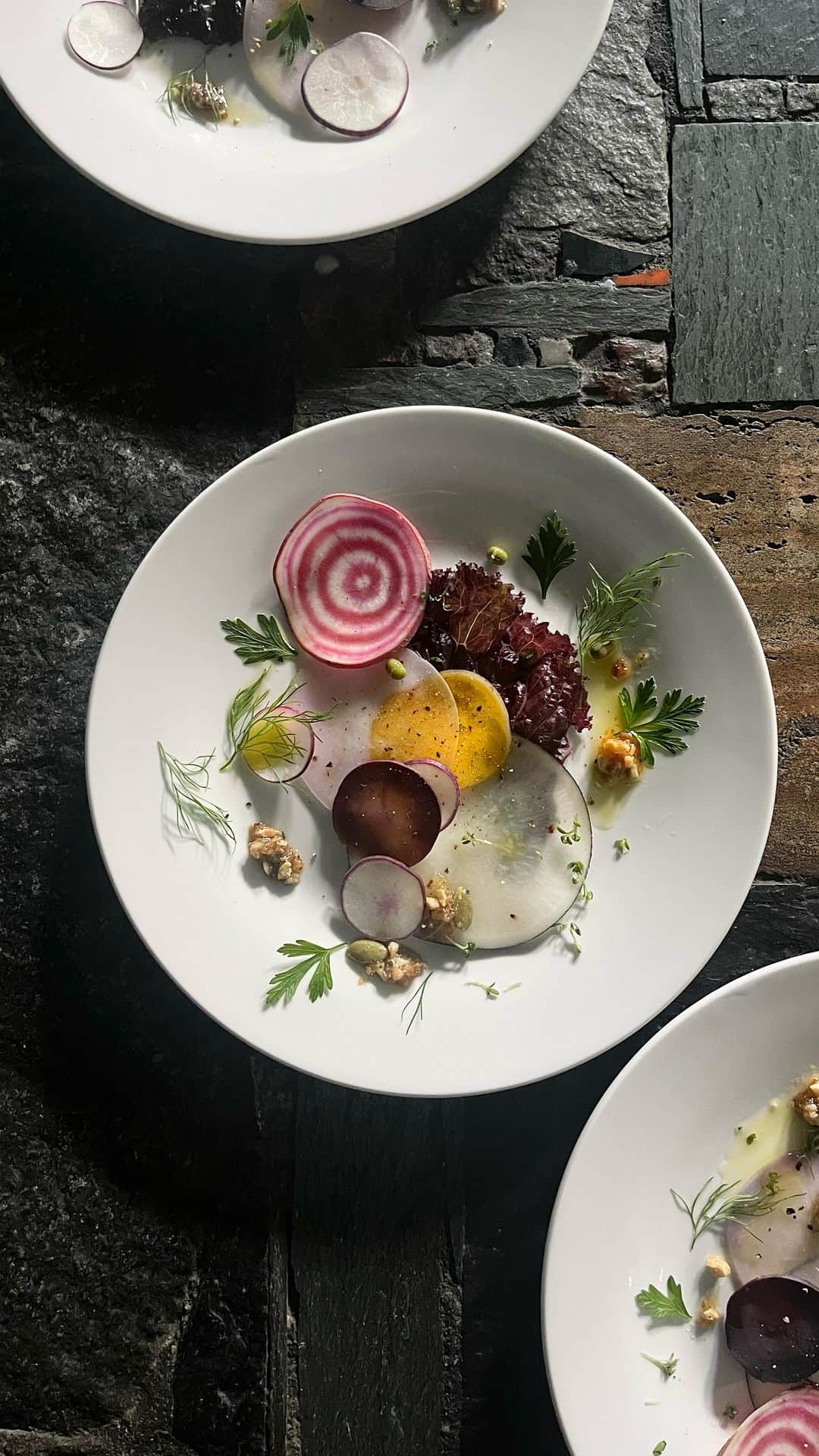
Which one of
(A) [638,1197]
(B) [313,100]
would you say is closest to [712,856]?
(A) [638,1197]

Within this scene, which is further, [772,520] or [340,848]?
[772,520]

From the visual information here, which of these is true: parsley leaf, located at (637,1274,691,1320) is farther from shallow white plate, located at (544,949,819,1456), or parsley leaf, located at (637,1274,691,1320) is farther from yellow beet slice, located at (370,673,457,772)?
yellow beet slice, located at (370,673,457,772)

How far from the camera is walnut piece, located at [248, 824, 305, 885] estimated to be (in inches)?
72.0

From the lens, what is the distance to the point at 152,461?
6.61ft

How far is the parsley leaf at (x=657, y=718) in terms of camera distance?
1.84 meters

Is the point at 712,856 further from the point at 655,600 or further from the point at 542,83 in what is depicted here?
the point at 542,83

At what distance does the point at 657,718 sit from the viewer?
1.85 m

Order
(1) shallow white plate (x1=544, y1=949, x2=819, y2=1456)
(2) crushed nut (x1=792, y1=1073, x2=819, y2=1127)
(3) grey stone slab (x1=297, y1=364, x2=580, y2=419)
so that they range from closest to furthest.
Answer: (1) shallow white plate (x1=544, y1=949, x2=819, y2=1456), (2) crushed nut (x1=792, y1=1073, x2=819, y2=1127), (3) grey stone slab (x1=297, y1=364, x2=580, y2=419)

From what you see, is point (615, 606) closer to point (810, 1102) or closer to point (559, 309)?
point (559, 309)

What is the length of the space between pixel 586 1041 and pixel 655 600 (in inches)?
30.9

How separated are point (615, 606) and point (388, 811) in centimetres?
55

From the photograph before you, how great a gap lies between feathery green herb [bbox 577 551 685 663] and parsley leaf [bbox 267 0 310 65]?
1108 millimetres

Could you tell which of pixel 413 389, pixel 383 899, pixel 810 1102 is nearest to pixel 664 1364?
pixel 810 1102

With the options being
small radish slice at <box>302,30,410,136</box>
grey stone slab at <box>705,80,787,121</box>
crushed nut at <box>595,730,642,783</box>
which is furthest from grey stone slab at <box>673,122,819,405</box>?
crushed nut at <box>595,730,642,783</box>
